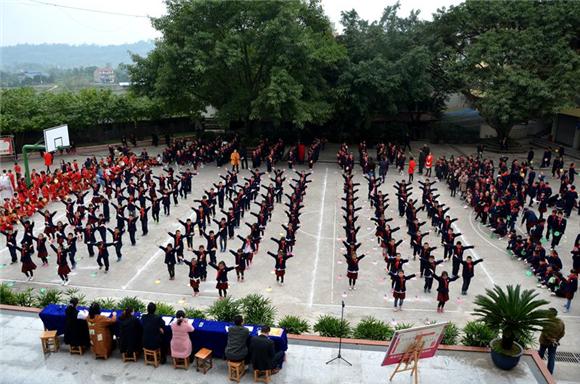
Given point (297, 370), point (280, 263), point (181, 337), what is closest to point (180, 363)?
point (181, 337)

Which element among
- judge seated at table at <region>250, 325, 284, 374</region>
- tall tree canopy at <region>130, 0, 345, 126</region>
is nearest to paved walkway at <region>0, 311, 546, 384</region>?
judge seated at table at <region>250, 325, 284, 374</region>

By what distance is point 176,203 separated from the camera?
2106 cm

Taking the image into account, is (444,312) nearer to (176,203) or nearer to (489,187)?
(489,187)

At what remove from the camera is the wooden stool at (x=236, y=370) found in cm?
850

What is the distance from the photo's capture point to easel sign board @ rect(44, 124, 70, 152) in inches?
960

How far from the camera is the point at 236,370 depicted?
8555 millimetres

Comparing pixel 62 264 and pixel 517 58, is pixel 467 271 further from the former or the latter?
pixel 517 58

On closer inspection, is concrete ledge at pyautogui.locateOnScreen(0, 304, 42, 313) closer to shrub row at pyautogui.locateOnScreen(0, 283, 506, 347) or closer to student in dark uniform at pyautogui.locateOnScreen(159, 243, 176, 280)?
shrub row at pyautogui.locateOnScreen(0, 283, 506, 347)

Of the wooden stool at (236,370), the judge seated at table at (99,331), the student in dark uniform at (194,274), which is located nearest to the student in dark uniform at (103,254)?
the student in dark uniform at (194,274)

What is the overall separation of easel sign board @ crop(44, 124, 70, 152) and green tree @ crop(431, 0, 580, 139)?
73.1ft

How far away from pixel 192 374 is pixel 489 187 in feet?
50.1

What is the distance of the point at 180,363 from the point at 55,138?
19.6 meters

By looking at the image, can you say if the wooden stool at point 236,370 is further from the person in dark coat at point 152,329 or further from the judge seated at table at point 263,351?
the person in dark coat at point 152,329

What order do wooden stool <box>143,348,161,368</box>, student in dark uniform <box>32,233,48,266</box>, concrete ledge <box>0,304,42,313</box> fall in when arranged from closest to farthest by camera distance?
wooden stool <box>143,348,161,368</box>
concrete ledge <box>0,304,42,313</box>
student in dark uniform <box>32,233,48,266</box>
